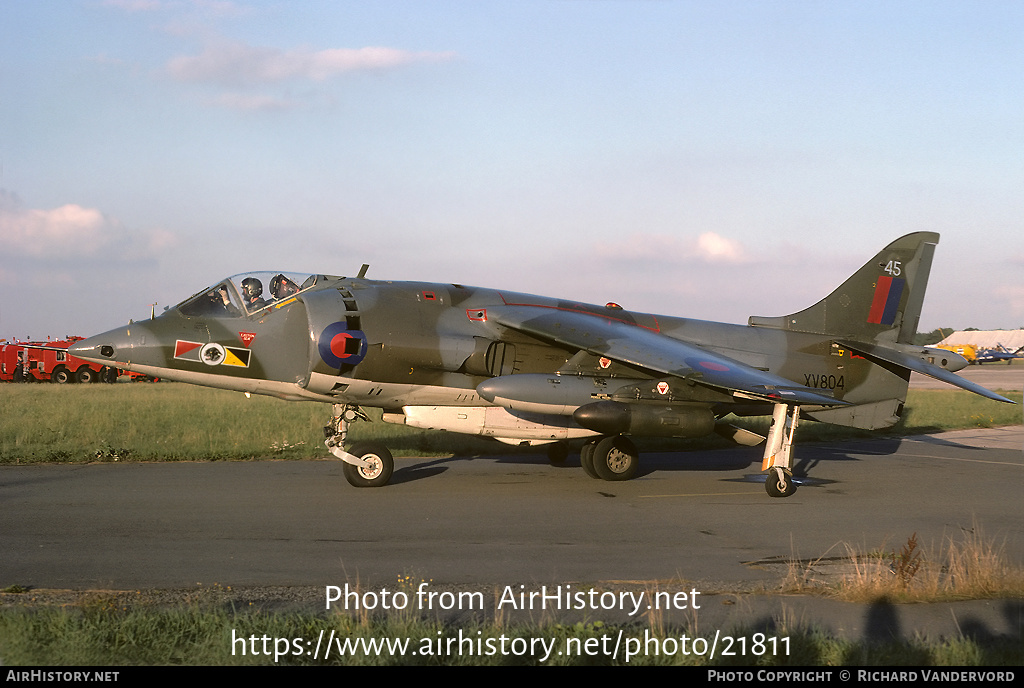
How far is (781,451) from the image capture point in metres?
13.2

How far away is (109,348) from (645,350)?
8.11 m

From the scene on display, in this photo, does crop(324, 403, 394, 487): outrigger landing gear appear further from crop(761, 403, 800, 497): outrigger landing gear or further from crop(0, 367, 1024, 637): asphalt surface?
crop(761, 403, 800, 497): outrigger landing gear

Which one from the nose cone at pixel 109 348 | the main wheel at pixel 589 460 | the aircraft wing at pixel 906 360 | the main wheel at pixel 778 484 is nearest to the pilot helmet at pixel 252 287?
the nose cone at pixel 109 348

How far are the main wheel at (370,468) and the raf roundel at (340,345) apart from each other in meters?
1.42

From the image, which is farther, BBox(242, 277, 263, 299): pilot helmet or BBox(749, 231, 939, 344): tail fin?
BBox(749, 231, 939, 344): tail fin

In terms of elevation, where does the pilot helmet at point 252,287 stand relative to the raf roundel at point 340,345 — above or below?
above

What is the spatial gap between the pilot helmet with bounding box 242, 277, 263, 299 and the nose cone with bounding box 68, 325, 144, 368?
5.76 ft

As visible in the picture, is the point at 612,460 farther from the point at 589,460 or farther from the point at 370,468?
the point at 370,468

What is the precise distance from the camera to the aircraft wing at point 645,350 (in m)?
12.1

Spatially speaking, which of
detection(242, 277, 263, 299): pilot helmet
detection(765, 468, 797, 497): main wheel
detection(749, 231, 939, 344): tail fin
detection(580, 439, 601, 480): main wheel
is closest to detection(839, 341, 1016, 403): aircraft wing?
detection(749, 231, 939, 344): tail fin

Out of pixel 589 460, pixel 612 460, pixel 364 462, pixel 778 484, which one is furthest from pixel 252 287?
pixel 778 484

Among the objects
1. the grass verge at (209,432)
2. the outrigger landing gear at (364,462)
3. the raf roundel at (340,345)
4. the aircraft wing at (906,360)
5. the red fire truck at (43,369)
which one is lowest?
the red fire truck at (43,369)

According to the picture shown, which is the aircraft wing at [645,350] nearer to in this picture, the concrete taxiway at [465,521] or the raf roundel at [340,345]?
the concrete taxiway at [465,521]

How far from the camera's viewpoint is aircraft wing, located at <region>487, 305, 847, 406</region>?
12.1 m
